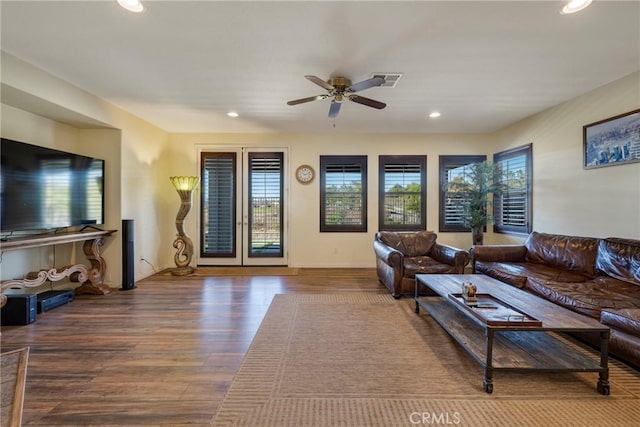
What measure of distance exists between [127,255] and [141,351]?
2.37 m

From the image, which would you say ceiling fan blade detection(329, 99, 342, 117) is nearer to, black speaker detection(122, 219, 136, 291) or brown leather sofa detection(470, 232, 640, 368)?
brown leather sofa detection(470, 232, 640, 368)

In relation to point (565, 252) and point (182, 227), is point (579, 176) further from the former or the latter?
point (182, 227)

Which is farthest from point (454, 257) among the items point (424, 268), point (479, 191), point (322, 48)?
point (322, 48)

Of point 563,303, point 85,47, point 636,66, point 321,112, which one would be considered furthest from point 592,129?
point 85,47

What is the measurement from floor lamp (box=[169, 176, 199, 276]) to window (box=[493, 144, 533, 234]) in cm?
565

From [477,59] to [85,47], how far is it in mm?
3745

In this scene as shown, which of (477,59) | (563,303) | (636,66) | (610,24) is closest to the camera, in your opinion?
(610,24)

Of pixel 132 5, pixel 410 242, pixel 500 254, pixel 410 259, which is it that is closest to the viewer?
pixel 132 5

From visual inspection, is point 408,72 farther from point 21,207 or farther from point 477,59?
point 21,207

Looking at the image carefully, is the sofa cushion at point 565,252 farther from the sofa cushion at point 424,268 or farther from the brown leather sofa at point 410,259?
the sofa cushion at point 424,268

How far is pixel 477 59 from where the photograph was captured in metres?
2.89

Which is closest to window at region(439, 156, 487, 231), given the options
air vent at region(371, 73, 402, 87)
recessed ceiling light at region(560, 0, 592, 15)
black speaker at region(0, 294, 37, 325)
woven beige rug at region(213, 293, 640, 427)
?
air vent at region(371, 73, 402, 87)

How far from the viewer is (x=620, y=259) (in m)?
2.98

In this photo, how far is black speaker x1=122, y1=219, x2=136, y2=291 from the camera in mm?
4367
